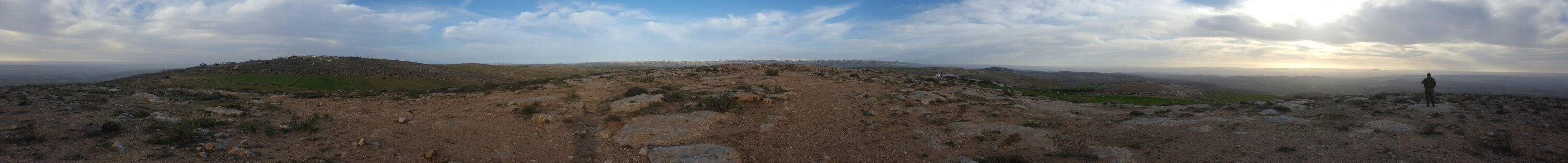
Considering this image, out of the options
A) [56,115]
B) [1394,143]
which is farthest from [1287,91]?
[56,115]

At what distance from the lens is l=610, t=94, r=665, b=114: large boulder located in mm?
15359

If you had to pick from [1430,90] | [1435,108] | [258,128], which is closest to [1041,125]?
[1435,108]

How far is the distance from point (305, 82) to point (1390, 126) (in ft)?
157

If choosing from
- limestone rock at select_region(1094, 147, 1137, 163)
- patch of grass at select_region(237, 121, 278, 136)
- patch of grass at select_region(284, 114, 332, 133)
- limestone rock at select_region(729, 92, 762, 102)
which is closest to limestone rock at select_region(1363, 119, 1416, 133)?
limestone rock at select_region(1094, 147, 1137, 163)

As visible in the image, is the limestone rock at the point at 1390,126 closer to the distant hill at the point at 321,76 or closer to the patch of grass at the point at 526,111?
the patch of grass at the point at 526,111

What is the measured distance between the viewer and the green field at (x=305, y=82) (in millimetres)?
30047

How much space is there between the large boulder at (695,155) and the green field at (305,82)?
22.6 m

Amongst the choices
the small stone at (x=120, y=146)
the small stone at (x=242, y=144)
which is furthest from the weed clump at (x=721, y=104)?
the small stone at (x=120, y=146)

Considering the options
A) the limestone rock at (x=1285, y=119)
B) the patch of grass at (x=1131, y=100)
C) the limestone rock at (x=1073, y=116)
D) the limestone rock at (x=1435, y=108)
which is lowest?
the patch of grass at (x=1131, y=100)

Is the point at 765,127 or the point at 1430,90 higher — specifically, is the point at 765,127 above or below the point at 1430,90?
below

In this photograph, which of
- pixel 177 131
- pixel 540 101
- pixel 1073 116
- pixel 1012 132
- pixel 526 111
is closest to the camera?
pixel 177 131

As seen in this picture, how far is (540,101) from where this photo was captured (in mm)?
16938

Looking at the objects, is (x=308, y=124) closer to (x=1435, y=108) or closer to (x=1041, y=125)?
(x=1041, y=125)

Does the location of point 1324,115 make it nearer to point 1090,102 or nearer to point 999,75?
point 1090,102
